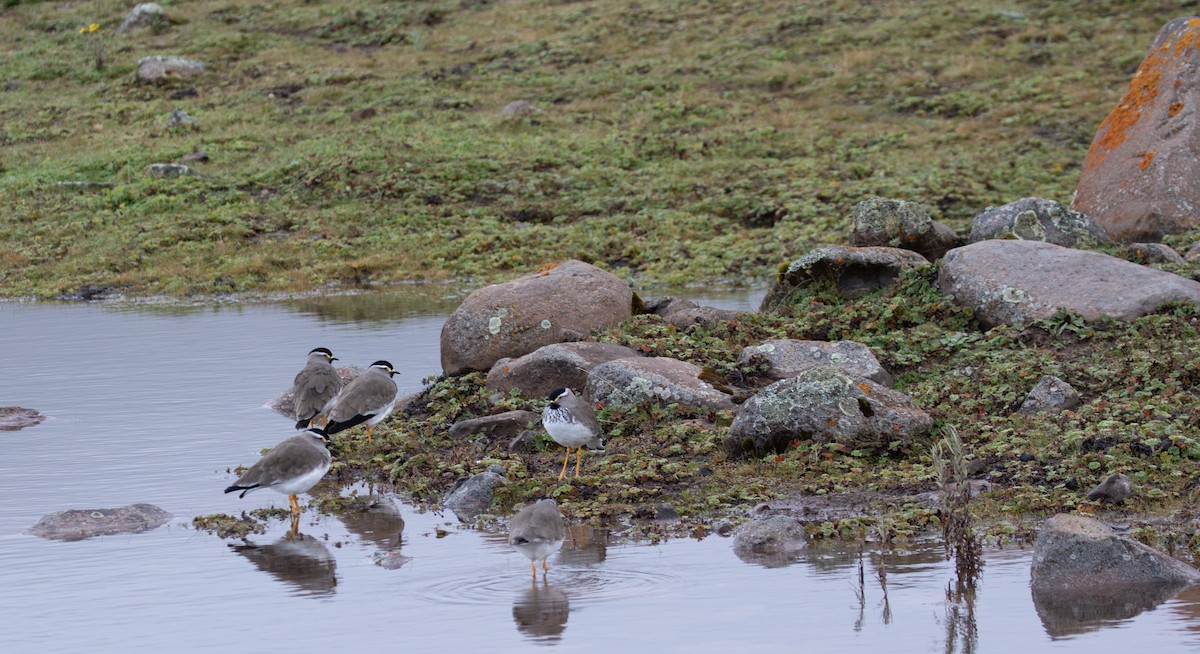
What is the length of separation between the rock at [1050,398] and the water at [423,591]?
11.7 feet

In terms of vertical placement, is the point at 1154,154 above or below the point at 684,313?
above

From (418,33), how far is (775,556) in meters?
40.5

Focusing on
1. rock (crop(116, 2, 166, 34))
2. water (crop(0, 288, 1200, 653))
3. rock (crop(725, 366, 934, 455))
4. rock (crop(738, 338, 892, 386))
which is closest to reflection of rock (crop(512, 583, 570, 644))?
water (crop(0, 288, 1200, 653))

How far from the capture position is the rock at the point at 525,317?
16.8 meters

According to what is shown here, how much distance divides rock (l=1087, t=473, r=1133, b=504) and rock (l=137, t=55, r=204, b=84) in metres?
38.2

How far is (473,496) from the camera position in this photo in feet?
40.5

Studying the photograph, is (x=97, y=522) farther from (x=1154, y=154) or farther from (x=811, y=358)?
(x=1154, y=154)

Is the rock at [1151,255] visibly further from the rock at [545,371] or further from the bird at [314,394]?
the bird at [314,394]

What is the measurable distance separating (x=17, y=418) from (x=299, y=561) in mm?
7442

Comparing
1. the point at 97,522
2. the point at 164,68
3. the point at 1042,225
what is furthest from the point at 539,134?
the point at 97,522

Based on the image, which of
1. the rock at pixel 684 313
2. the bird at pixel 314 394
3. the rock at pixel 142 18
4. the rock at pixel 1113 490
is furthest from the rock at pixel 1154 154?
the rock at pixel 142 18

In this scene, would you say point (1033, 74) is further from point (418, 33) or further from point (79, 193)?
point (79, 193)

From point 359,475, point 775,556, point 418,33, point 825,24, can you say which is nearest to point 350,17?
point 418,33

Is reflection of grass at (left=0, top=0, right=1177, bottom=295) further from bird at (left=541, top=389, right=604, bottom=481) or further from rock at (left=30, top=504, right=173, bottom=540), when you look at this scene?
rock at (left=30, top=504, right=173, bottom=540)
